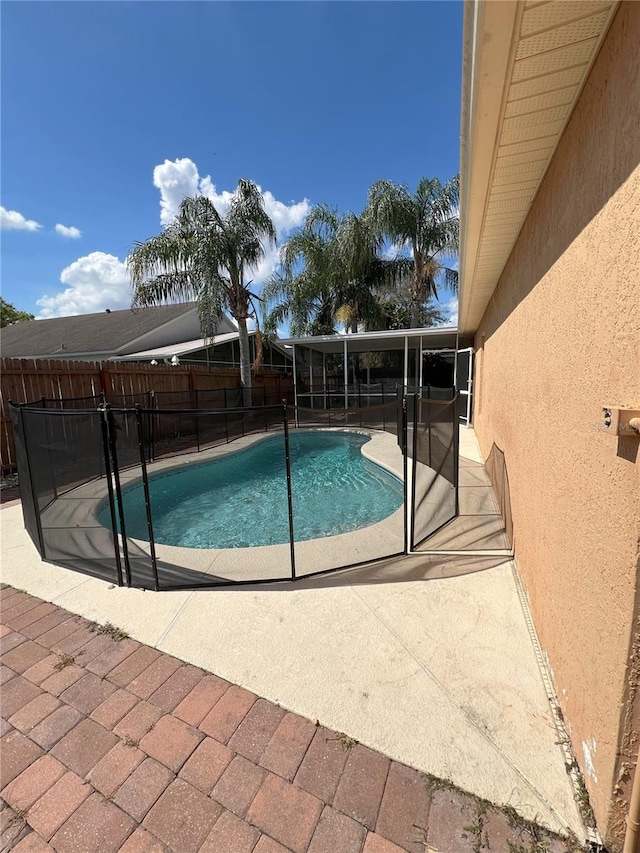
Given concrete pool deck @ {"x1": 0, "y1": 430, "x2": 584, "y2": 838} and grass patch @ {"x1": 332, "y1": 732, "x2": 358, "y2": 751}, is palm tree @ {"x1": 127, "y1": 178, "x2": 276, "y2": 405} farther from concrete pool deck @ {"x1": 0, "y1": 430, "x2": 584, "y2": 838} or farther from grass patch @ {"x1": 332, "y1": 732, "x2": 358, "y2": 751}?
grass patch @ {"x1": 332, "y1": 732, "x2": 358, "y2": 751}

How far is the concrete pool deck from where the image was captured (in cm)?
167

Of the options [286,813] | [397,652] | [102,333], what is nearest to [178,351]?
[102,333]

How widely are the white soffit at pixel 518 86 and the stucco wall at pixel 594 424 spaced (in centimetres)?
11

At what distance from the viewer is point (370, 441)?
9555 mm

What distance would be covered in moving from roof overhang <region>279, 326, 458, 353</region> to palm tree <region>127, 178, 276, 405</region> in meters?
3.38

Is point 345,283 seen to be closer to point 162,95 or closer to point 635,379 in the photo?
point 162,95

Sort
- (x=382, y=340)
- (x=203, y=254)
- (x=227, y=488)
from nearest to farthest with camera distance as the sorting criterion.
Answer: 1. (x=227, y=488)
2. (x=203, y=254)
3. (x=382, y=340)

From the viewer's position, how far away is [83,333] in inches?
695

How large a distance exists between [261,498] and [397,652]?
4.78 meters

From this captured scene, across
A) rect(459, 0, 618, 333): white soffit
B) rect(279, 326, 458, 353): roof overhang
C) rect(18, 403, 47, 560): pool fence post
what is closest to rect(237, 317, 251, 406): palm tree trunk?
rect(279, 326, 458, 353): roof overhang

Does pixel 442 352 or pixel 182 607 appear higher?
pixel 442 352

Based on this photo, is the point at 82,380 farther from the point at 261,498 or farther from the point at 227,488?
the point at 261,498

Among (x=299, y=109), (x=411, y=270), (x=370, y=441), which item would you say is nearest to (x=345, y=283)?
(x=411, y=270)

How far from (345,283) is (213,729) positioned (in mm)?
17758
